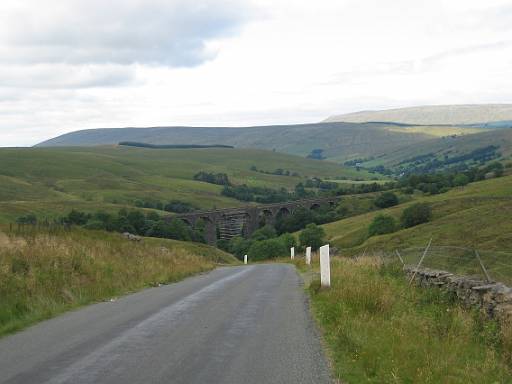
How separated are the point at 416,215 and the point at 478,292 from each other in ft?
300

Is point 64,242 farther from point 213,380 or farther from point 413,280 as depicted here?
point 213,380

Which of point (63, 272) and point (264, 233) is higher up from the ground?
point (63, 272)

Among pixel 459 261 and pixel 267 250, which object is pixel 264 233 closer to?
pixel 267 250

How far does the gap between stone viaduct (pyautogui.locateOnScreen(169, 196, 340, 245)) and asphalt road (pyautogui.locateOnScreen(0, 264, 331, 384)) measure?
441 feet

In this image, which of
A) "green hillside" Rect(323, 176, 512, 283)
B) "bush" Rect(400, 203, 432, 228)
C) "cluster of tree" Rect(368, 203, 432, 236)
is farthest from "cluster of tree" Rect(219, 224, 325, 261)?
"bush" Rect(400, 203, 432, 228)

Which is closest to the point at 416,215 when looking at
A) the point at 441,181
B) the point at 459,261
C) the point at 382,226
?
the point at 382,226

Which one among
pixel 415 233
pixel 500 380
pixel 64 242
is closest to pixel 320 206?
pixel 415 233

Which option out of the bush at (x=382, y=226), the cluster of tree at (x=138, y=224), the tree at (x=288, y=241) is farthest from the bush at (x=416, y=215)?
the cluster of tree at (x=138, y=224)

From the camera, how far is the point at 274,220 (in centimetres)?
16812

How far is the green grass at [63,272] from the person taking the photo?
15148 mm

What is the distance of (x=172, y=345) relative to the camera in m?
11.0

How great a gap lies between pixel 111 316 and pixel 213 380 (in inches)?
259

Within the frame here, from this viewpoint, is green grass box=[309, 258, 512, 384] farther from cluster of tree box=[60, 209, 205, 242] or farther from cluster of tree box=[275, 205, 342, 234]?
cluster of tree box=[275, 205, 342, 234]

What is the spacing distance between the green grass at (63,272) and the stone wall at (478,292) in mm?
9015
